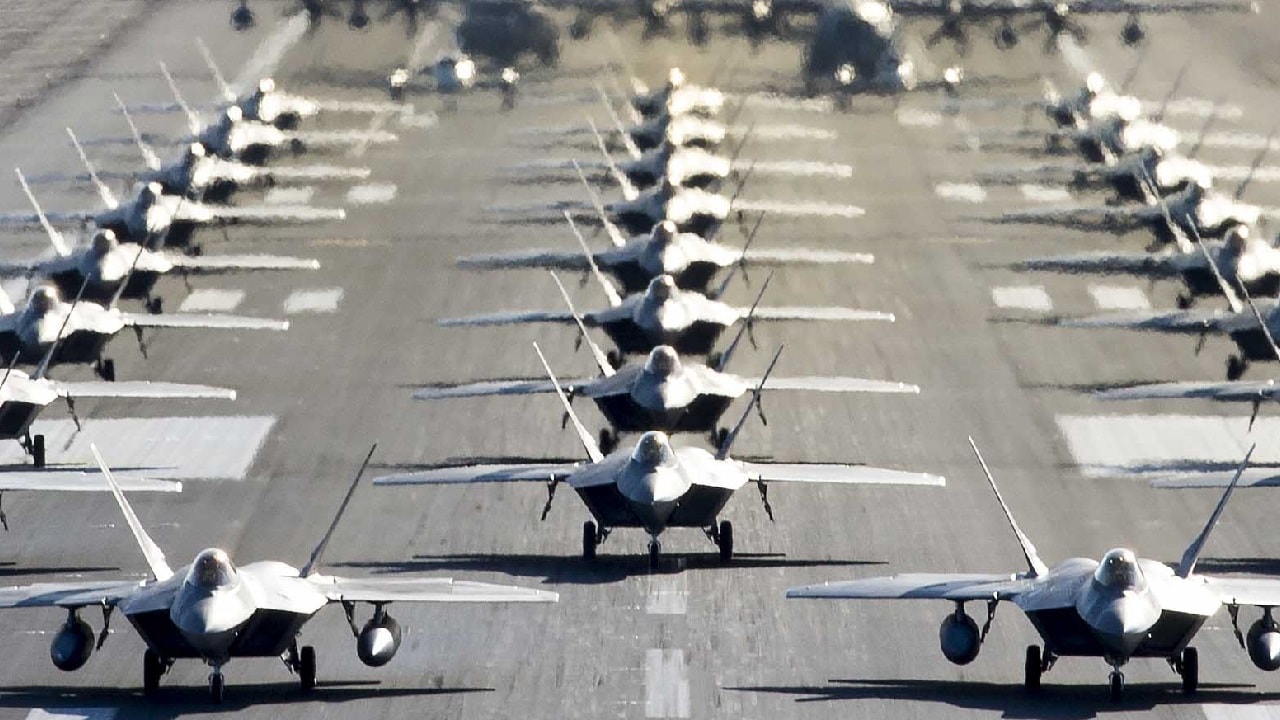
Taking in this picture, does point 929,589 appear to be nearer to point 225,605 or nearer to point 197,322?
point 225,605

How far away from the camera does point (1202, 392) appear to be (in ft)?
229

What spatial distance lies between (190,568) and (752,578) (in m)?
14.1

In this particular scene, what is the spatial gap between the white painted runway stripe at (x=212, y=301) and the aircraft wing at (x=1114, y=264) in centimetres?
2529

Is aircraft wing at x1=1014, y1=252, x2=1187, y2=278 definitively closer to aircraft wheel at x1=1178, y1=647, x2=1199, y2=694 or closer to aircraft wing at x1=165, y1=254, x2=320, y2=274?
aircraft wing at x1=165, y1=254, x2=320, y2=274

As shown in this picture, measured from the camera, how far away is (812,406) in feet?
249

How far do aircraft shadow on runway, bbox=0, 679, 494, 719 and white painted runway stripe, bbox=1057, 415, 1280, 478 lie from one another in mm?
23146

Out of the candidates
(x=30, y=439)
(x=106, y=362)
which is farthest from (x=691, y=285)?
(x=30, y=439)

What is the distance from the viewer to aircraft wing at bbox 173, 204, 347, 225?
94.6m

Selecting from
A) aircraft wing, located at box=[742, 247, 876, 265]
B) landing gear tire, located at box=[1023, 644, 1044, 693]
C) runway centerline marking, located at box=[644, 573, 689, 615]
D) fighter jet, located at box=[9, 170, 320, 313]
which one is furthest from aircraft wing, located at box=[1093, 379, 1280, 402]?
fighter jet, located at box=[9, 170, 320, 313]

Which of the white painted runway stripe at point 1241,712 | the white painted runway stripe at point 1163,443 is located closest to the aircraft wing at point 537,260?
the white painted runway stripe at point 1163,443

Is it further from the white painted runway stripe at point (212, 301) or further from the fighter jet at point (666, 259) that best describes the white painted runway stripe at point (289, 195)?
the fighter jet at point (666, 259)

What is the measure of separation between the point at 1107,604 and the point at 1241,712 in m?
3.70

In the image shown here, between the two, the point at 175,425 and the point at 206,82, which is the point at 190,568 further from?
the point at 206,82

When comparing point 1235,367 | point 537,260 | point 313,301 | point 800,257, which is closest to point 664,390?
point 1235,367
